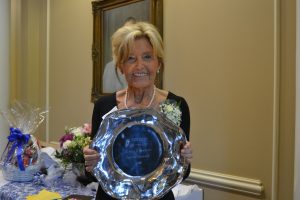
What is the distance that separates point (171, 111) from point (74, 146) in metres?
0.70

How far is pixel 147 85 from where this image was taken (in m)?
1.07

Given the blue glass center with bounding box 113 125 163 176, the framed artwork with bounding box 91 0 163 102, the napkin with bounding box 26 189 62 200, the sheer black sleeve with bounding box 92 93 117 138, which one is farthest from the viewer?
the framed artwork with bounding box 91 0 163 102

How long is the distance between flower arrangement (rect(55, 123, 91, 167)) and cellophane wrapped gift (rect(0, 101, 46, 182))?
154 millimetres

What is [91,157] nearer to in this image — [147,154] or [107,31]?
[147,154]

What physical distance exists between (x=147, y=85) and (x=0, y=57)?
7.78 feet

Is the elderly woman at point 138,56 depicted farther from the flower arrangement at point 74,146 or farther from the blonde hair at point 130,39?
the flower arrangement at point 74,146

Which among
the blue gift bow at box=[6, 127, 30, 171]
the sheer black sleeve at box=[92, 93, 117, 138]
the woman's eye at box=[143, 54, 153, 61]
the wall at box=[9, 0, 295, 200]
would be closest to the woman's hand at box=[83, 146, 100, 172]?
the sheer black sleeve at box=[92, 93, 117, 138]

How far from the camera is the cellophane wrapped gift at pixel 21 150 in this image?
5.60 ft

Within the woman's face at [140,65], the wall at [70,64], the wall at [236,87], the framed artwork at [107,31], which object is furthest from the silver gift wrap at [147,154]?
the wall at [70,64]

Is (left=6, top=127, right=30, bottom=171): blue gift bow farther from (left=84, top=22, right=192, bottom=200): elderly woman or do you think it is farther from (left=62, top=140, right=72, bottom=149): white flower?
(left=84, top=22, right=192, bottom=200): elderly woman

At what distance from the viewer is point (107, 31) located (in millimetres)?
2598

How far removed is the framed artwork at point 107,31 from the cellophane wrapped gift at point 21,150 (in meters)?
0.72


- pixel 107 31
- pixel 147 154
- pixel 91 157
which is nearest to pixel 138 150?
pixel 147 154

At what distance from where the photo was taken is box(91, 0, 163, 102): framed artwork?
7.62 ft
